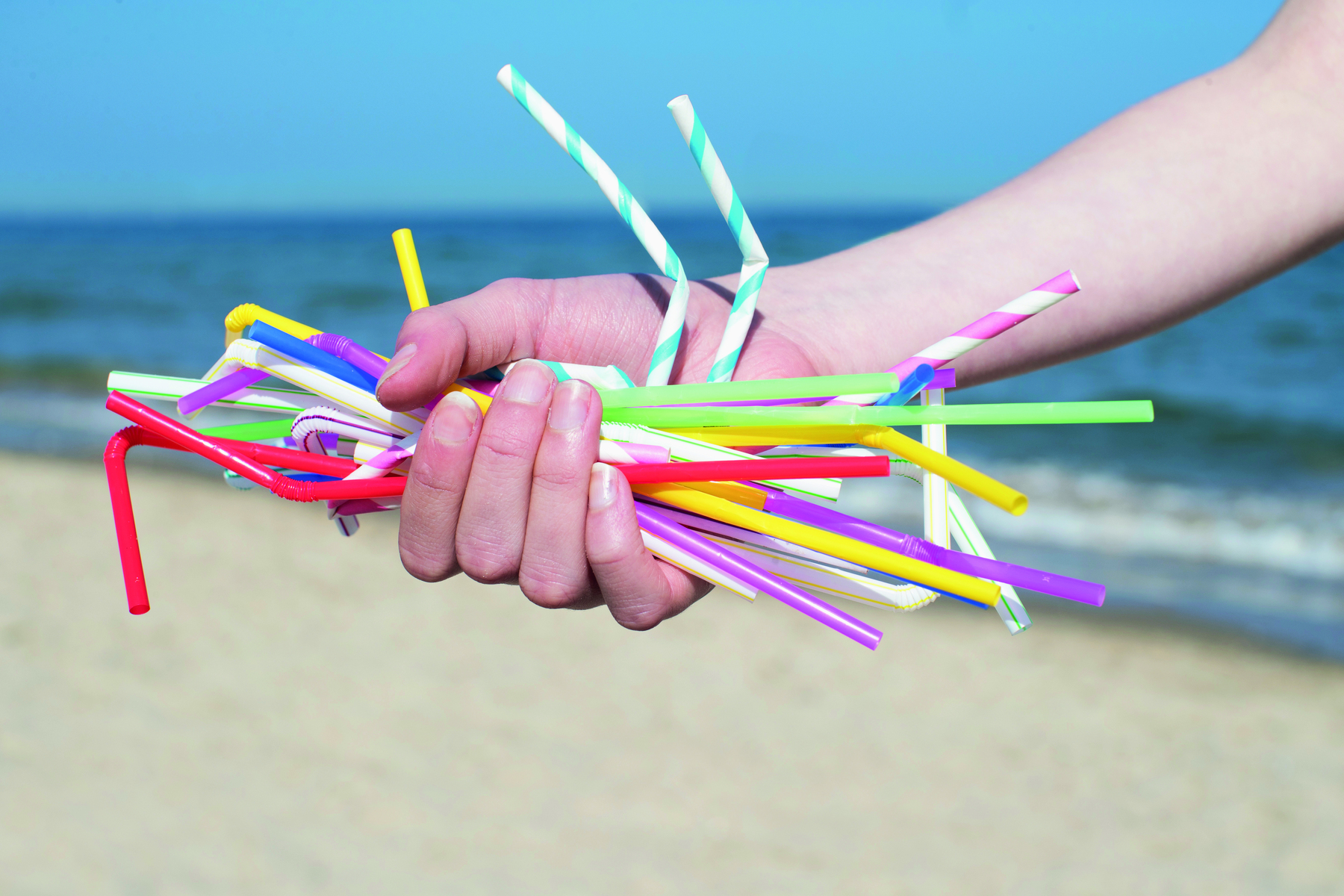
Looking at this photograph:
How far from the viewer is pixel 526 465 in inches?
38.7

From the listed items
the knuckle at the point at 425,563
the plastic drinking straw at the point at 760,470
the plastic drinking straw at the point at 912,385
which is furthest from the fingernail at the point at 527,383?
the plastic drinking straw at the point at 912,385

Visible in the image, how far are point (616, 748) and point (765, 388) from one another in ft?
6.92

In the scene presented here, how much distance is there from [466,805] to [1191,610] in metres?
2.91

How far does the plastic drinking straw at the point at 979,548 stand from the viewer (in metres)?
0.99

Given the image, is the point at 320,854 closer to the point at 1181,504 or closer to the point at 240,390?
the point at 240,390

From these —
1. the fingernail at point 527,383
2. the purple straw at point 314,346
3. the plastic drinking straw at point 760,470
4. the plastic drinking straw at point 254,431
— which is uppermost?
the purple straw at point 314,346

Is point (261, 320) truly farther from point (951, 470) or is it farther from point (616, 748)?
point (616, 748)

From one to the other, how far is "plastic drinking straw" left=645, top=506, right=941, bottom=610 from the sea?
3088 millimetres

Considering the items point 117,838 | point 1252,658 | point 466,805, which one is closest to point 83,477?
point 117,838

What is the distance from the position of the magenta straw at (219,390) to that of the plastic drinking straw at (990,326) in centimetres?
63

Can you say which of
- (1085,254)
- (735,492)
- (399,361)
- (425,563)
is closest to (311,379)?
(399,361)

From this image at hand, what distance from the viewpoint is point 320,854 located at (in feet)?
7.50

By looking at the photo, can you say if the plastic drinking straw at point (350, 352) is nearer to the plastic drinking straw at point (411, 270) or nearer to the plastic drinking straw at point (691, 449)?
the plastic drinking straw at point (411, 270)

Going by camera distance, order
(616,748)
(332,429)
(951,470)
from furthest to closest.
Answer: (616,748) → (332,429) → (951,470)
